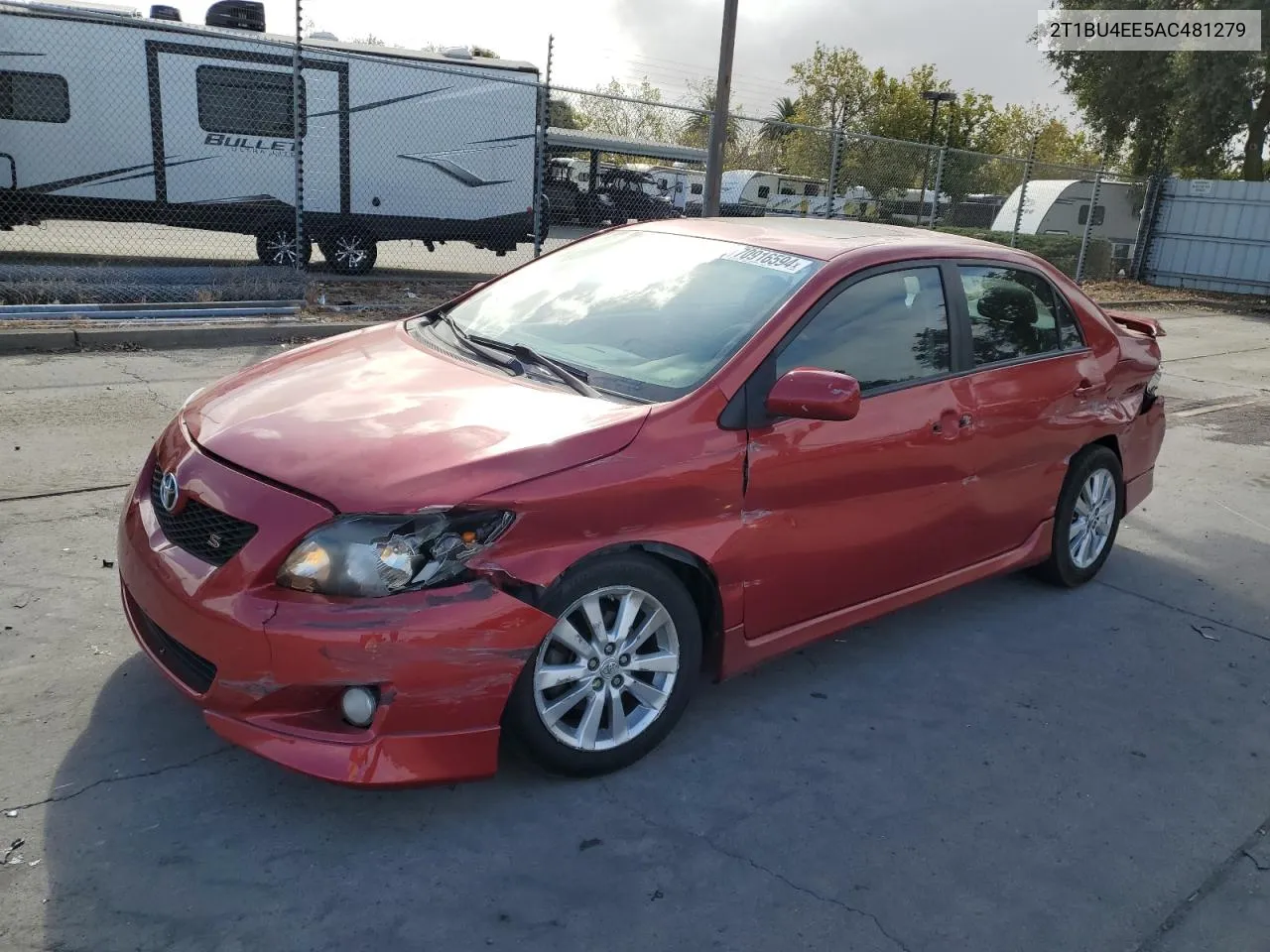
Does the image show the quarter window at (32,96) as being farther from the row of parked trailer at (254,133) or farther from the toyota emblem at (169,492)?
the toyota emblem at (169,492)

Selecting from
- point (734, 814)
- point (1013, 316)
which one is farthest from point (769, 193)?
point (734, 814)

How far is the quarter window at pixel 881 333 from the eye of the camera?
3.72m

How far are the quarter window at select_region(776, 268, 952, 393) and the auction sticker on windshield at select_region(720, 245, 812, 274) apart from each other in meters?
0.19

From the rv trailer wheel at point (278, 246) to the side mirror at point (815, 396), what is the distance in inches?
486

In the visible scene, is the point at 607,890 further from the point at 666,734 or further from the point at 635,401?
the point at 635,401

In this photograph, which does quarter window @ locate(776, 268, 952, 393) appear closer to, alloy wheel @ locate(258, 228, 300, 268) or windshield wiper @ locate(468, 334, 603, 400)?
windshield wiper @ locate(468, 334, 603, 400)

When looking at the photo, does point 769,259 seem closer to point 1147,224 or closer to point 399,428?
point 399,428

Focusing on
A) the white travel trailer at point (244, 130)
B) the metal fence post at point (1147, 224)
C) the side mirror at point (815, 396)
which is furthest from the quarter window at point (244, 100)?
the metal fence post at point (1147, 224)

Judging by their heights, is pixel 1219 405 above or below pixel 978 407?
below

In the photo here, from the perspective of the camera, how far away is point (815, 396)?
3352 millimetres

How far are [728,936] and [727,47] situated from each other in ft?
31.4

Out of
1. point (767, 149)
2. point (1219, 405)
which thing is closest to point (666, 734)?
point (1219, 405)

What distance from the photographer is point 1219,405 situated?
1011cm

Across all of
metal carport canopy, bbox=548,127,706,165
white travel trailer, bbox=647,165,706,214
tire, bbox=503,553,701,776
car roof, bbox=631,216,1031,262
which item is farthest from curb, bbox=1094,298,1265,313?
tire, bbox=503,553,701,776
